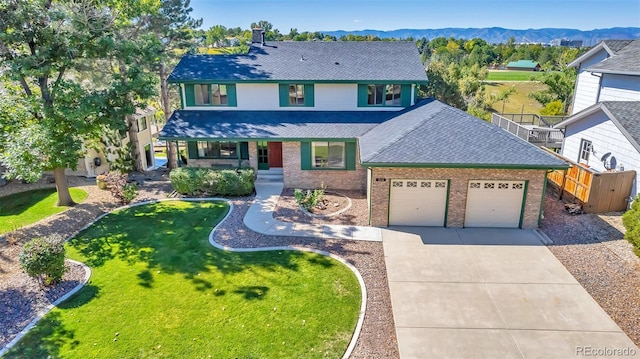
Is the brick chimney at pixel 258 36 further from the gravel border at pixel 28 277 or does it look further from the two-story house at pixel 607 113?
the two-story house at pixel 607 113

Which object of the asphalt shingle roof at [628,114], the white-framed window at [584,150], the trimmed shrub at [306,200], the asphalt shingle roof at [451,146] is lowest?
the trimmed shrub at [306,200]

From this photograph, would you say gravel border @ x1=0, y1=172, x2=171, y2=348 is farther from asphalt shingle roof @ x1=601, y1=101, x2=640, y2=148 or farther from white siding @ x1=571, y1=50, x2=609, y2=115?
white siding @ x1=571, y1=50, x2=609, y2=115

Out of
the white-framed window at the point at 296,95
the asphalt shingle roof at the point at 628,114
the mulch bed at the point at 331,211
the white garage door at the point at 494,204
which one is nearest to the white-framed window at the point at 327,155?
the mulch bed at the point at 331,211

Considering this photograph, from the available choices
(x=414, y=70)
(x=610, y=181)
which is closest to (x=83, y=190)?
(x=414, y=70)

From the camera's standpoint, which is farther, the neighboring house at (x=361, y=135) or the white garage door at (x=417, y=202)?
the white garage door at (x=417, y=202)

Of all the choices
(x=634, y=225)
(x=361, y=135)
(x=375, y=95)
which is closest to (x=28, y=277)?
(x=361, y=135)

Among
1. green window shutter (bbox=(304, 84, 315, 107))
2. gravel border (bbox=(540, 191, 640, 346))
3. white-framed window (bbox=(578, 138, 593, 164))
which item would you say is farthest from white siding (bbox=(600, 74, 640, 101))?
green window shutter (bbox=(304, 84, 315, 107))
